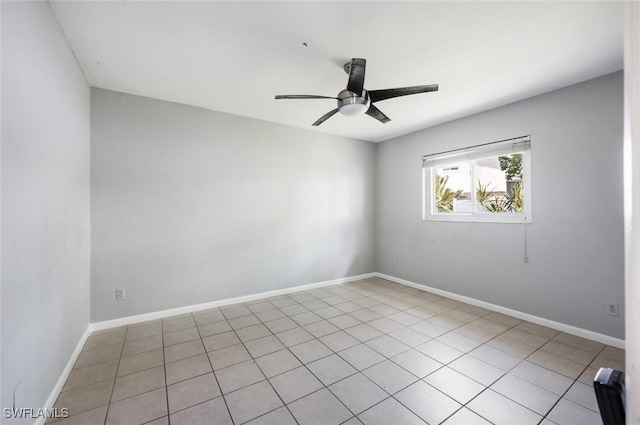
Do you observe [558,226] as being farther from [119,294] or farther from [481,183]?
[119,294]

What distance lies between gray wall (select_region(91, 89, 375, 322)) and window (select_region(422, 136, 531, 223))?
1.47m

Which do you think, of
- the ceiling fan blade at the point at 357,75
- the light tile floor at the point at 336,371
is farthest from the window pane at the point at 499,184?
the ceiling fan blade at the point at 357,75

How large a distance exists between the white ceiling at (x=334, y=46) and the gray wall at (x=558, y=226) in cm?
29

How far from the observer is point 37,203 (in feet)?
4.88

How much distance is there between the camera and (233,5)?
1651 millimetres

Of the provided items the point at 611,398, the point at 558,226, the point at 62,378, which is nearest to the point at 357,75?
the point at 611,398

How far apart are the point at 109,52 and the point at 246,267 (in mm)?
2636

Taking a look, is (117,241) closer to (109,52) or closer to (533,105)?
(109,52)

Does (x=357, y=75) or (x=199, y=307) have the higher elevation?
(x=357, y=75)

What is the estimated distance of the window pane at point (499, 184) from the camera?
3.10 metres

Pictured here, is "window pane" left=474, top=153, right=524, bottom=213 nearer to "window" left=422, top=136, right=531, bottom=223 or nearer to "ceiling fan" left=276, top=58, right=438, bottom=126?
"window" left=422, top=136, right=531, bottom=223

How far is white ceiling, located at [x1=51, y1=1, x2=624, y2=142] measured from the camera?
5.55ft

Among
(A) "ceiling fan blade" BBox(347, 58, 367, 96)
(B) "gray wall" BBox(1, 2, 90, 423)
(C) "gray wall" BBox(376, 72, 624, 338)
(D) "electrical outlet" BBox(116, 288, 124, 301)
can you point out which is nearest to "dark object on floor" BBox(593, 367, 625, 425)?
(A) "ceiling fan blade" BBox(347, 58, 367, 96)

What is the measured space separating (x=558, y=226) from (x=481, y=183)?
3.29ft
